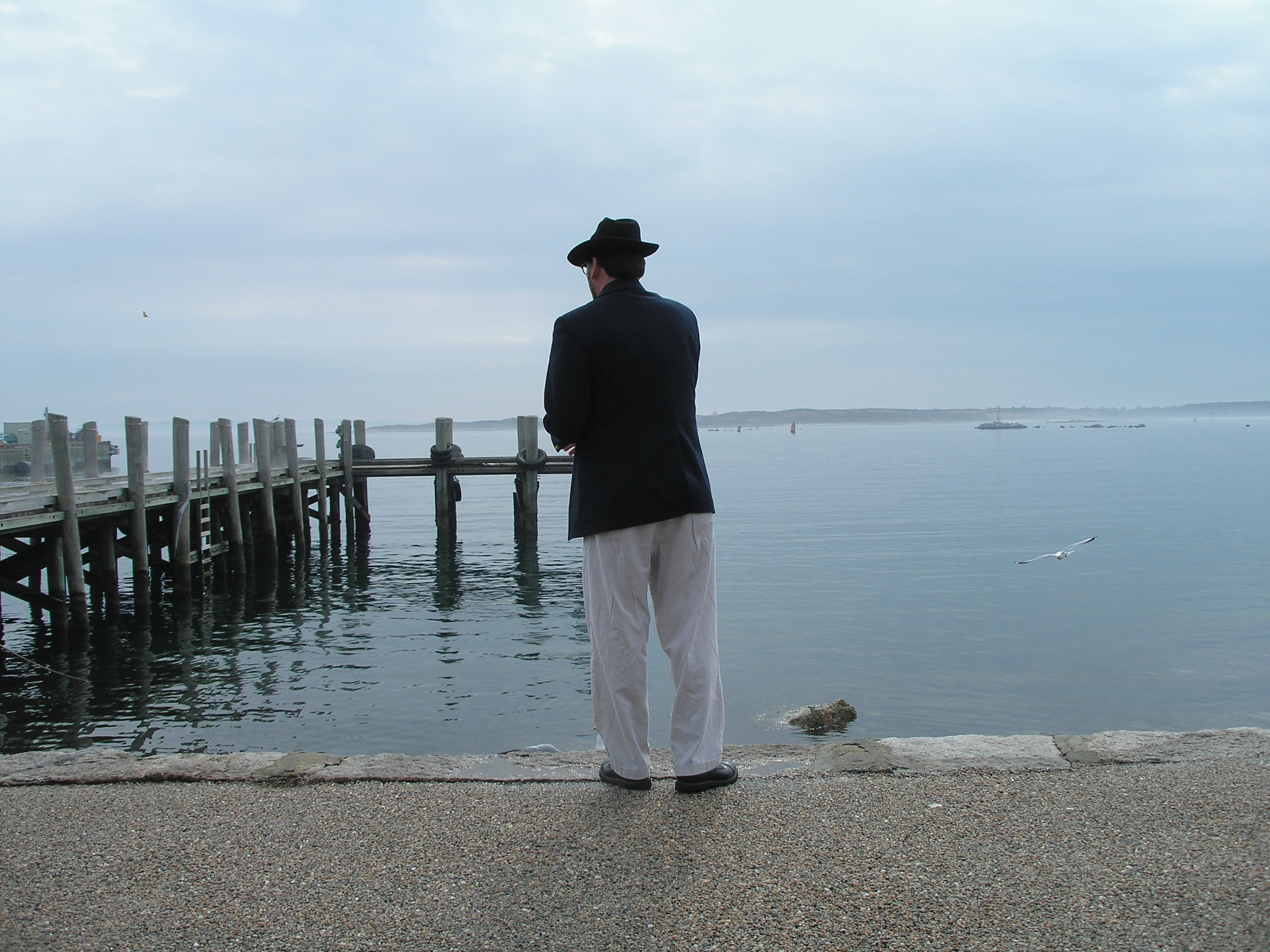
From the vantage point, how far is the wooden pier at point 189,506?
12695mm

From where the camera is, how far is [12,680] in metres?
11.2

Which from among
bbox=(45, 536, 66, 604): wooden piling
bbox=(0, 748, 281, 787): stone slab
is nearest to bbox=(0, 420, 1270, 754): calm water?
bbox=(45, 536, 66, 604): wooden piling

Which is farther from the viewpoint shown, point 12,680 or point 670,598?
point 12,680

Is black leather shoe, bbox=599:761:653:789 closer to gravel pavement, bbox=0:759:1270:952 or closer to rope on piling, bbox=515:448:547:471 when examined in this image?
gravel pavement, bbox=0:759:1270:952

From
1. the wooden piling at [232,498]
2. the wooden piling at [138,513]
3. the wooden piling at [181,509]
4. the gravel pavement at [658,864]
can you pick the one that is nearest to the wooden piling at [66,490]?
the wooden piling at [138,513]

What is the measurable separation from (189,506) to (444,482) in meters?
8.37

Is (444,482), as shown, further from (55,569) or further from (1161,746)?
(1161,746)

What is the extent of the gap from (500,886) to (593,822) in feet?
1.76

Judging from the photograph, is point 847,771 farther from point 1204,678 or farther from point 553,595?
point 553,595

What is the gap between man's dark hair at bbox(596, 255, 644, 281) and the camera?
3807mm

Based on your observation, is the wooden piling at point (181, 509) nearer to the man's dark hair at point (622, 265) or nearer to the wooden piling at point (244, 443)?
the wooden piling at point (244, 443)

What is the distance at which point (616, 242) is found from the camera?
12.3 feet

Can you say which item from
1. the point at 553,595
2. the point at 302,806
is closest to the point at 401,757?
the point at 302,806

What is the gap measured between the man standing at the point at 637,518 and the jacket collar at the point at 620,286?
0.03 metres
